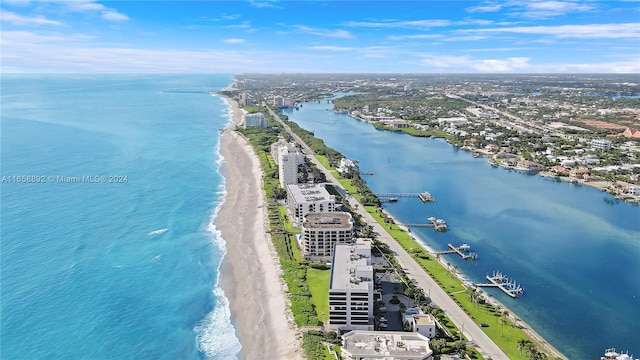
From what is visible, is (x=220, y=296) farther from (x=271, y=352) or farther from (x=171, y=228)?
(x=171, y=228)

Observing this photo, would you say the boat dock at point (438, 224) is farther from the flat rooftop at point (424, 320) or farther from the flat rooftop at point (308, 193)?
the flat rooftop at point (424, 320)

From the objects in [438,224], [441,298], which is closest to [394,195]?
[438,224]

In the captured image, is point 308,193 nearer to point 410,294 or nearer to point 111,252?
point 410,294


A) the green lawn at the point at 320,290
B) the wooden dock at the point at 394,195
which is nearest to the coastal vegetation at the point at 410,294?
the green lawn at the point at 320,290

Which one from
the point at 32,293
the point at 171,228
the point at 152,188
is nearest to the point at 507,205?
the point at 171,228

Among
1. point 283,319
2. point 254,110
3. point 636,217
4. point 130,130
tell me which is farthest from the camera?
point 254,110

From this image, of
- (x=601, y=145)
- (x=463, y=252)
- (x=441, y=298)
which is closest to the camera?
(x=441, y=298)

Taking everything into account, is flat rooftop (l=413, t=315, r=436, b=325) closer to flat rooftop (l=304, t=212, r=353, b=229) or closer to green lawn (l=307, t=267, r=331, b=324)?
green lawn (l=307, t=267, r=331, b=324)
